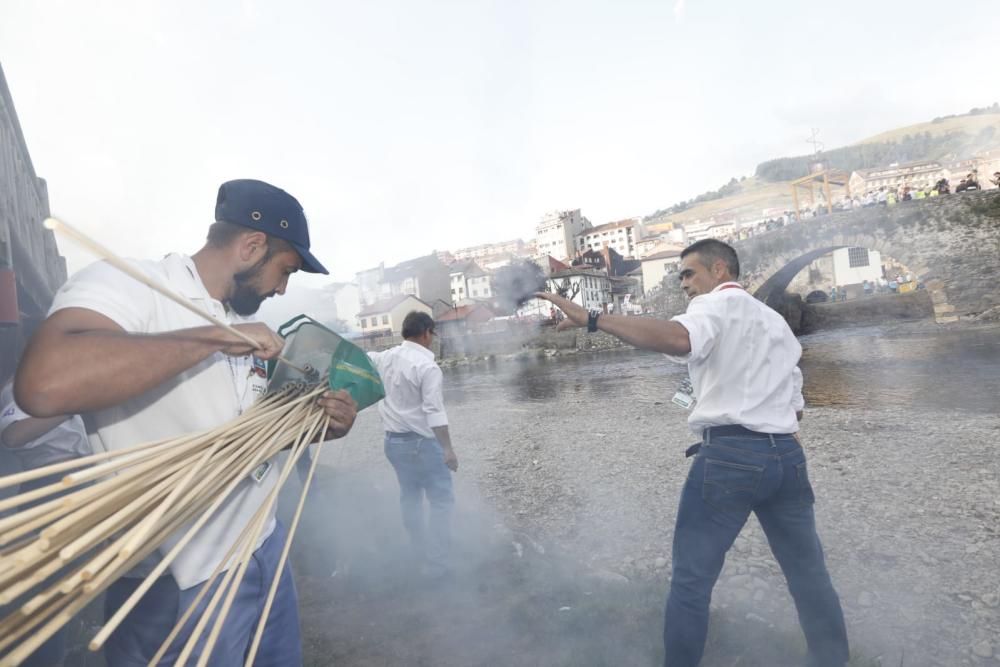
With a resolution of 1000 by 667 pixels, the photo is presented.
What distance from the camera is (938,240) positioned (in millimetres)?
24922

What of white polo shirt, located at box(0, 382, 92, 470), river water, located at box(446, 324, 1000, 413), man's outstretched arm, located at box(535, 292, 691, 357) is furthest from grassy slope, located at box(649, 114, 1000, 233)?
white polo shirt, located at box(0, 382, 92, 470)

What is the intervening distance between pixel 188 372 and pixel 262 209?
1.82 feet

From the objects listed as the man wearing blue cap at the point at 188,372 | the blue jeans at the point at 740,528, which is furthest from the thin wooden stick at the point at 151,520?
the blue jeans at the point at 740,528

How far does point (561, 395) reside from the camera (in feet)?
49.8

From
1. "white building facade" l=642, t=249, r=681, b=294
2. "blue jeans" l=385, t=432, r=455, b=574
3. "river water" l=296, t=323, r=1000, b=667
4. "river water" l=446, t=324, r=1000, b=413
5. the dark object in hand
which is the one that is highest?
"white building facade" l=642, t=249, r=681, b=294

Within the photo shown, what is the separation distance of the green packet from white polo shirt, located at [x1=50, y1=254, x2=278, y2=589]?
0.21 m

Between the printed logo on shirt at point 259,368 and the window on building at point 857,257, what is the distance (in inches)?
2291

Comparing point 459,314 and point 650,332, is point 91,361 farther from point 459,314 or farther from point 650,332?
point 459,314

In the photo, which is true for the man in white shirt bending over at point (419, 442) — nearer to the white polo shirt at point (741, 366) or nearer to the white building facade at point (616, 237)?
the white polo shirt at point (741, 366)

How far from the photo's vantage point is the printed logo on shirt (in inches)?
72.8

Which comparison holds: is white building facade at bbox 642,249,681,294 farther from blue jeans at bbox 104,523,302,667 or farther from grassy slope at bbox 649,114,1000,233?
blue jeans at bbox 104,523,302,667

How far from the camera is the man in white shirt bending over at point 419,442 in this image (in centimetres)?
426

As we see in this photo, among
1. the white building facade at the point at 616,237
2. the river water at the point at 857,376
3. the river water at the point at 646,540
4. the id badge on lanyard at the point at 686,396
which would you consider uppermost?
the white building facade at the point at 616,237

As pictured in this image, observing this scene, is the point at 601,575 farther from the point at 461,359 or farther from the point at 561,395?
the point at 461,359
